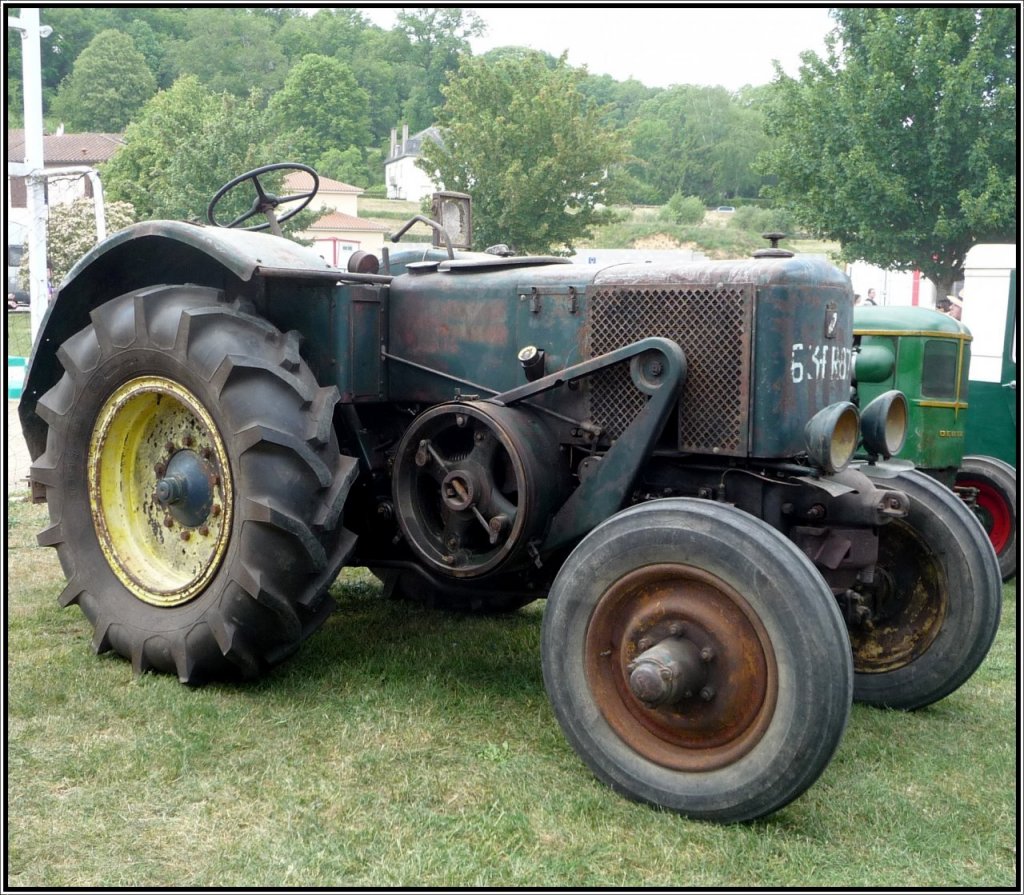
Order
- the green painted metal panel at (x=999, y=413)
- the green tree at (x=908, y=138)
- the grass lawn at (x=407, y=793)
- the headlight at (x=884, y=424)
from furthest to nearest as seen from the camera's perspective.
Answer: the green tree at (x=908, y=138) < the green painted metal panel at (x=999, y=413) < the headlight at (x=884, y=424) < the grass lawn at (x=407, y=793)

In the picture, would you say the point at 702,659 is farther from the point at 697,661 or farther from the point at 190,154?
the point at 190,154

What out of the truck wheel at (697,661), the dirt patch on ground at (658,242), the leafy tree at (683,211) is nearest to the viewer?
the truck wheel at (697,661)

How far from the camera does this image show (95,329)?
455 cm

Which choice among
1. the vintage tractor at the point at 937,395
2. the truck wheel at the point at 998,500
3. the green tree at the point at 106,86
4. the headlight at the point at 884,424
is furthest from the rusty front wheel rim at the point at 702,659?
the green tree at the point at 106,86

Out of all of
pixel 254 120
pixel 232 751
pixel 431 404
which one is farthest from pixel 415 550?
pixel 254 120

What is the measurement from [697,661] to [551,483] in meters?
0.94

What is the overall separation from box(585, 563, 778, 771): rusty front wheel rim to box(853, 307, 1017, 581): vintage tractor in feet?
13.5

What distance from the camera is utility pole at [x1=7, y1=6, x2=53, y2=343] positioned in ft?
28.4

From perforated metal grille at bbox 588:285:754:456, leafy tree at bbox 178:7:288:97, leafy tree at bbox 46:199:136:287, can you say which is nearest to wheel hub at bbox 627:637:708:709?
perforated metal grille at bbox 588:285:754:456

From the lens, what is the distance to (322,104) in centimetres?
5041

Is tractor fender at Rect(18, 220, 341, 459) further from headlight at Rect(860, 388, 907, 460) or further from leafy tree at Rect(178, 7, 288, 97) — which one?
leafy tree at Rect(178, 7, 288, 97)

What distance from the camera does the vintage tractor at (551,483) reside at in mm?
3361

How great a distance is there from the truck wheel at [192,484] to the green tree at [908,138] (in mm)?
17539

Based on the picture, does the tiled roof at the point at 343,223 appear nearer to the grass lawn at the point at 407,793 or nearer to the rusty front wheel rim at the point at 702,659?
the grass lawn at the point at 407,793
